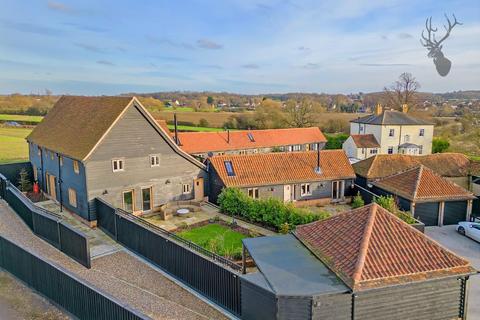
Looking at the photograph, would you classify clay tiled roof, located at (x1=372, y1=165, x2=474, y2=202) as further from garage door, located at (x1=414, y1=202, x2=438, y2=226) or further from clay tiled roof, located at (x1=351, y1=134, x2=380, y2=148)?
clay tiled roof, located at (x1=351, y1=134, x2=380, y2=148)

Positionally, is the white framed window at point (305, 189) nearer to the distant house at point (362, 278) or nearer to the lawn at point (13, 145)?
the distant house at point (362, 278)

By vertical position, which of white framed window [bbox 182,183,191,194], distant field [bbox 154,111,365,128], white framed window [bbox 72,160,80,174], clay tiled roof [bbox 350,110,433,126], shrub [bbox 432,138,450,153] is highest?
clay tiled roof [bbox 350,110,433,126]

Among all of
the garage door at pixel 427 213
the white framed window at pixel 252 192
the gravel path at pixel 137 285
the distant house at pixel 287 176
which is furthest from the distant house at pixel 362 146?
the gravel path at pixel 137 285

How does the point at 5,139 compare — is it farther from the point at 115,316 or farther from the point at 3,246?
the point at 115,316

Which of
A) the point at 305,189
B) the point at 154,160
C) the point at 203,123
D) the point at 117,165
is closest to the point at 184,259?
the point at 117,165

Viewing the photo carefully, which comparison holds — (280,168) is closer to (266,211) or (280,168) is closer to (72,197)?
(266,211)

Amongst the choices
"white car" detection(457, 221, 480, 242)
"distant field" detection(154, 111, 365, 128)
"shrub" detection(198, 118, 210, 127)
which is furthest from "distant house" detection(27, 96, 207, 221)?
"shrub" detection(198, 118, 210, 127)
